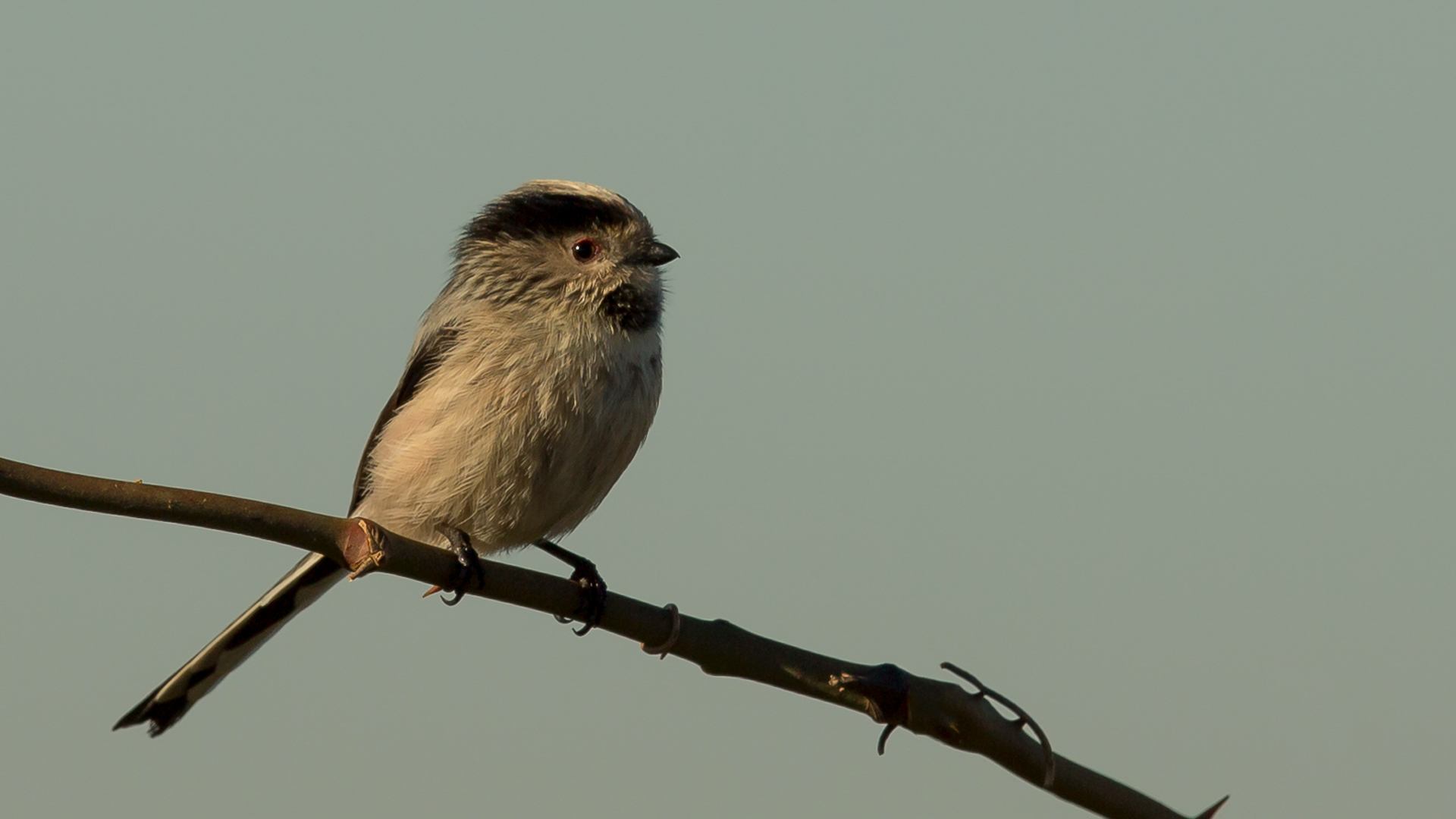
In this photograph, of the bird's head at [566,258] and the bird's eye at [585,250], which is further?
the bird's eye at [585,250]

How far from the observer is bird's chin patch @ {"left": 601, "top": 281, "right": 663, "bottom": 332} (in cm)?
570

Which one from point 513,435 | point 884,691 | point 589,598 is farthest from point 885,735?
point 513,435

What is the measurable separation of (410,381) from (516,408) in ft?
2.75

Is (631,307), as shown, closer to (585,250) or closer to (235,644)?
(585,250)

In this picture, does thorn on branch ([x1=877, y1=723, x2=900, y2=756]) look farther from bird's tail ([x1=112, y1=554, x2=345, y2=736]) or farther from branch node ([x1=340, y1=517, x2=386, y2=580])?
bird's tail ([x1=112, y1=554, x2=345, y2=736])

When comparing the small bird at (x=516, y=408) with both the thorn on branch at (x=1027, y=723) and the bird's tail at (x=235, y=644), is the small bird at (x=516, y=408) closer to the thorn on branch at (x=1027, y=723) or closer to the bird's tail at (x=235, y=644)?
the bird's tail at (x=235, y=644)

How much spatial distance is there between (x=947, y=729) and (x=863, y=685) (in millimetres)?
252

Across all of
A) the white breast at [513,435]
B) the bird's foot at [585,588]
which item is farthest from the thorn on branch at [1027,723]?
the white breast at [513,435]

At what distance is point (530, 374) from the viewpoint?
5262 millimetres

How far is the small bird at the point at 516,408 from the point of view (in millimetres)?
5211

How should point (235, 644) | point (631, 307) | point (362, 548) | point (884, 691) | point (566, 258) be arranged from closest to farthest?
point (362, 548), point (884, 691), point (235, 644), point (631, 307), point (566, 258)

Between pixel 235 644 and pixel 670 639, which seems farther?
pixel 235 644

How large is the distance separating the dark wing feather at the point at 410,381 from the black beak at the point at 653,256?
0.87 metres

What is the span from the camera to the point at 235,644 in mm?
5273
